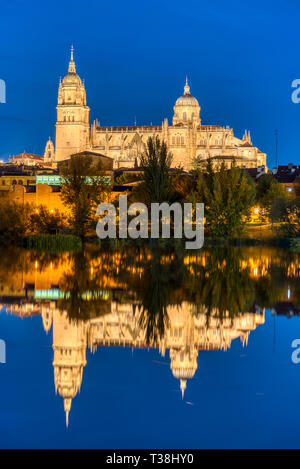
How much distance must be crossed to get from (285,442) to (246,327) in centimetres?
446

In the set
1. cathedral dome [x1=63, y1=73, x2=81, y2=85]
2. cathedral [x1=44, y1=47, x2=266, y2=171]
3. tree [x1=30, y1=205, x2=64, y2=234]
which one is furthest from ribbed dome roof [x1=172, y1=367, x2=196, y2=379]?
cathedral dome [x1=63, y1=73, x2=81, y2=85]

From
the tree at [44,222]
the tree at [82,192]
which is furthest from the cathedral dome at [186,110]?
the tree at [44,222]

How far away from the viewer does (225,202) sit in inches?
1275

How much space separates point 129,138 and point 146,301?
6945 cm

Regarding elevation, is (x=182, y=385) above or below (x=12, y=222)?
below

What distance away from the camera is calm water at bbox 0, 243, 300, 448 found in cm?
579

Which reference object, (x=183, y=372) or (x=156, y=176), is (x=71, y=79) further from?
(x=183, y=372)

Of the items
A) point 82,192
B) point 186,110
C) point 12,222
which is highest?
point 186,110

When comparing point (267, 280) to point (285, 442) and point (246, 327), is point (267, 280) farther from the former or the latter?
point (285, 442)


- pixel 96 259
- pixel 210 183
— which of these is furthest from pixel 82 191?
pixel 96 259

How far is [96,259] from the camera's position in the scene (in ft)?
71.3

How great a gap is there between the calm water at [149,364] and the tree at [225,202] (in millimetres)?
16806

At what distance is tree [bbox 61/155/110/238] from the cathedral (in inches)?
1651

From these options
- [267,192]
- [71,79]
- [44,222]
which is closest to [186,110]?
[71,79]
